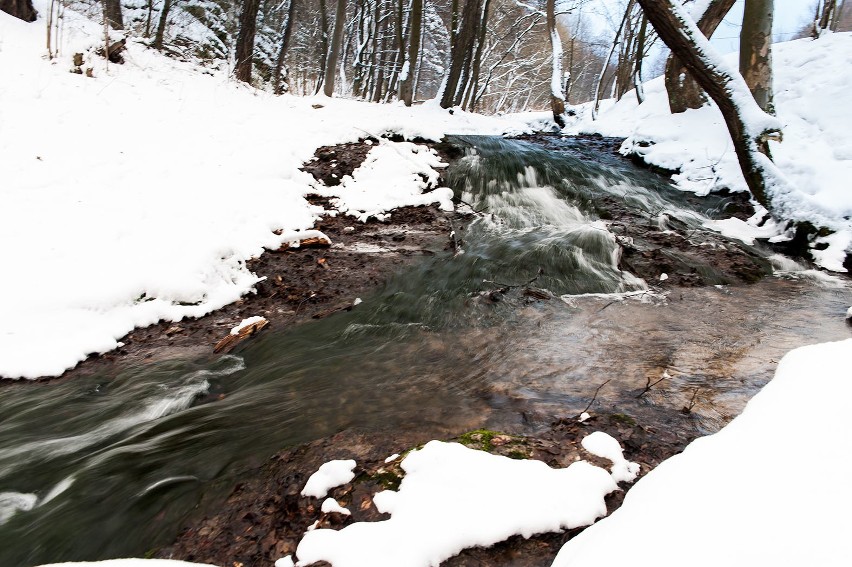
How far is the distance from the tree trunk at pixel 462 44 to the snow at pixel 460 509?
512 inches

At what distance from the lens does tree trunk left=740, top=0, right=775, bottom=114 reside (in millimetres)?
6461

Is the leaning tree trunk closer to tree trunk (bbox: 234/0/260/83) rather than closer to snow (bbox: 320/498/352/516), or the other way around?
snow (bbox: 320/498/352/516)

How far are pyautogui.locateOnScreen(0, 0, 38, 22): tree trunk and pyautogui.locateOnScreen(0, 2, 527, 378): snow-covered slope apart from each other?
243 mm

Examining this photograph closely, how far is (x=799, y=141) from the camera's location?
712 centimetres

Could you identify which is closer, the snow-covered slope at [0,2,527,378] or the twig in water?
the twig in water

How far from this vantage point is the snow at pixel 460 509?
1.52m

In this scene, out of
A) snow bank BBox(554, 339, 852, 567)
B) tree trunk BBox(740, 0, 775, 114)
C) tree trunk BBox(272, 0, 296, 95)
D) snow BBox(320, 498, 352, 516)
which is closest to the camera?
snow bank BBox(554, 339, 852, 567)

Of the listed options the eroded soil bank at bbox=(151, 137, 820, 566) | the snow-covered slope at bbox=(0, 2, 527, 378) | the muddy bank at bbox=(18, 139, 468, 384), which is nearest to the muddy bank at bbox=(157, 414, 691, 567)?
the eroded soil bank at bbox=(151, 137, 820, 566)

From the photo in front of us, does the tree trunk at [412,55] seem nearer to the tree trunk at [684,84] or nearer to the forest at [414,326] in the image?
the forest at [414,326]

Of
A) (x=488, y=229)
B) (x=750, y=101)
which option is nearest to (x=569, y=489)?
(x=488, y=229)

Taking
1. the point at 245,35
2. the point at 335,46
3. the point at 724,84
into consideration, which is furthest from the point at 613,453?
the point at 335,46

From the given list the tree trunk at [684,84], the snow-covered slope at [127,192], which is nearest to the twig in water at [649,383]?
the snow-covered slope at [127,192]

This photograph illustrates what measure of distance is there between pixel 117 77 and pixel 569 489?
1044cm

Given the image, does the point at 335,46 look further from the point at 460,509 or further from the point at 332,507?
the point at 460,509
